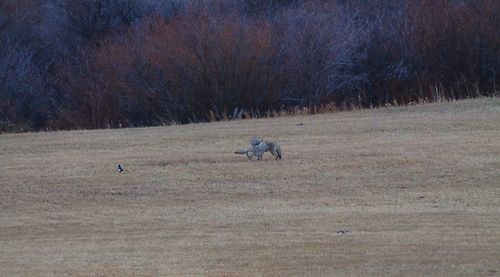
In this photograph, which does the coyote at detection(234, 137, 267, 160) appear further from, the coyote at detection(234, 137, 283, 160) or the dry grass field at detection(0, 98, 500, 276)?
the dry grass field at detection(0, 98, 500, 276)

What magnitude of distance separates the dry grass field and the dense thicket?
877 cm

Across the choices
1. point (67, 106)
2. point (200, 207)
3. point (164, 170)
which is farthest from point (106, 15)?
point (200, 207)

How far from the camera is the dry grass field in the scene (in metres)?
13.1

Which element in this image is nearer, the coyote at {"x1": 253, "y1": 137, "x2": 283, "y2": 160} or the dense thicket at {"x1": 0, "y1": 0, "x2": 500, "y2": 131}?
the coyote at {"x1": 253, "y1": 137, "x2": 283, "y2": 160}

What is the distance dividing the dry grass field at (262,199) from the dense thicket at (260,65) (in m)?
8.77

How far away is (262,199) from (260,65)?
64.2 feet

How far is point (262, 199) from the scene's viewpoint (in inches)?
720

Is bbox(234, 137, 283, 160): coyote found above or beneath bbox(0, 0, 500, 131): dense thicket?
above

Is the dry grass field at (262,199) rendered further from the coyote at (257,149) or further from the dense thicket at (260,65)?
the dense thicket at (260,65)

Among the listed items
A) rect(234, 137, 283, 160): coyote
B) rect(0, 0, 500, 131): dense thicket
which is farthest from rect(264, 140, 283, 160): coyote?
rect(0, 0, 500, 131): dense thicket

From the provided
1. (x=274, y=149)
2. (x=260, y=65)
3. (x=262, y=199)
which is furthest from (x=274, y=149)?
(x=260, y=65)

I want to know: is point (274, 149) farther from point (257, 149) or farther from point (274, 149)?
point (257, 149)

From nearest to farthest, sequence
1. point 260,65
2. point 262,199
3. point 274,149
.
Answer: point 262,199
point 274,149
point 260,65

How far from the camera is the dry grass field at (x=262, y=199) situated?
13.1m
